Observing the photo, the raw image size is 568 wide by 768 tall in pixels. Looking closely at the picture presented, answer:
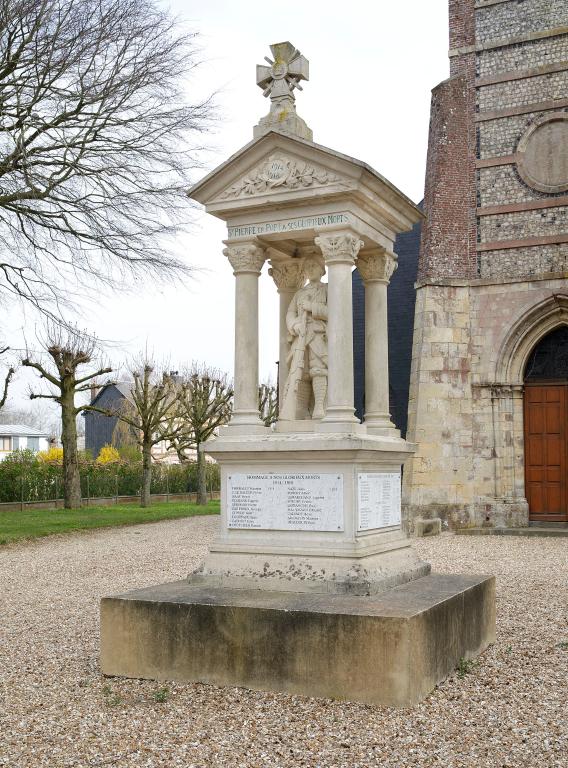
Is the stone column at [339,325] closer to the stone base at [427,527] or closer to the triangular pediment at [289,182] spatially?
the triangular pediment at [289,182]

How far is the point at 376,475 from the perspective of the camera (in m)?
6.39

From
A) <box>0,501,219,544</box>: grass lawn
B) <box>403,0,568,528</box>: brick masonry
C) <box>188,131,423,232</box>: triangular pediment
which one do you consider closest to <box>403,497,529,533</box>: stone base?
<box>403,0,568,528</box>: brick masonry

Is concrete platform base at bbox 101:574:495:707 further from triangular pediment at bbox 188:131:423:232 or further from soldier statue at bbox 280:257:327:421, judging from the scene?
triangular pediment at bbox 188:131:423:232

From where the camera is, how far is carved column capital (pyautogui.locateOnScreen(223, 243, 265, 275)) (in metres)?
6.62

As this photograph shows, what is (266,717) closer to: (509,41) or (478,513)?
(478,513)

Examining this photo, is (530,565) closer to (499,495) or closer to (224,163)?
(499,495)

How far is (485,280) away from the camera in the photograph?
1731 cm

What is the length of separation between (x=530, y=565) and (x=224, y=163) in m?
7.85

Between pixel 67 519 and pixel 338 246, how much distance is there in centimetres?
1503

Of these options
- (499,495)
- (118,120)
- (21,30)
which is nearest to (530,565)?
(499,495)

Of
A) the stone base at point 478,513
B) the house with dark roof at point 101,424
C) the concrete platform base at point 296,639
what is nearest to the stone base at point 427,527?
the stone base at point 478,513

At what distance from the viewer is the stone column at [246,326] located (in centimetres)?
655

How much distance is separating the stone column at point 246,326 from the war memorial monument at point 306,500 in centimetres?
1

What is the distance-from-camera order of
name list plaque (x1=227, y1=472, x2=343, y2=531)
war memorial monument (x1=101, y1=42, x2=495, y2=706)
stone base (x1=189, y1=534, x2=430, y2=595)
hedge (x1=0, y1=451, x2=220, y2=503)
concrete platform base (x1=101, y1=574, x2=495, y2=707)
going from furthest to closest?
hedge (x1=0, y1=451, x2=220, y2=503) → name list plaque (x1=227, y1=472, x2=343, y2=531) → stone base (x1=189, y1=534, x2=430, y2=595) → war memorial monument (x1=101, y1=42, x2=495, y2=706) → concrete platform base (x1=101, y1=574, x2=495, y2=707)
